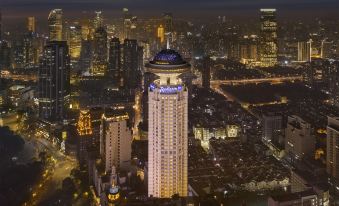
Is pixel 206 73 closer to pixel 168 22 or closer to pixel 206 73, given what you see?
pixel 206 73

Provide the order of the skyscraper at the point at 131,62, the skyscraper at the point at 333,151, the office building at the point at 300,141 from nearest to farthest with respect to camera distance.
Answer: the skyscraper at the point at 333,151, the office building at the point at 300,141, the skyscraper at the point at 131,62

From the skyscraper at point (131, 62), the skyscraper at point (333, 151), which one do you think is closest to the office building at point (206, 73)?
the skyscraper at point (131, 62)

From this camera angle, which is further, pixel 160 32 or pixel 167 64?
pixel 160 32

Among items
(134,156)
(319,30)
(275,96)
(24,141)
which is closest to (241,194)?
(134,156)

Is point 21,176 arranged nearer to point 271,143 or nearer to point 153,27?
point 271,143

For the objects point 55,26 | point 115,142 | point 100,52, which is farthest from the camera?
point 100,52

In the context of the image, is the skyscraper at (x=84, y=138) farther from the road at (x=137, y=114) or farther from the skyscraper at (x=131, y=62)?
the skyscraper at (x=131, y=62)

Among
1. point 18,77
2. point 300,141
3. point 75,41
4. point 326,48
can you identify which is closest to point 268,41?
point 326,48

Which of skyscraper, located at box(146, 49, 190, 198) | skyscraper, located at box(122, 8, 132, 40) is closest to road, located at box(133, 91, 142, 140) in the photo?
skyscraper, located at box(122, 8, 132, 40)
